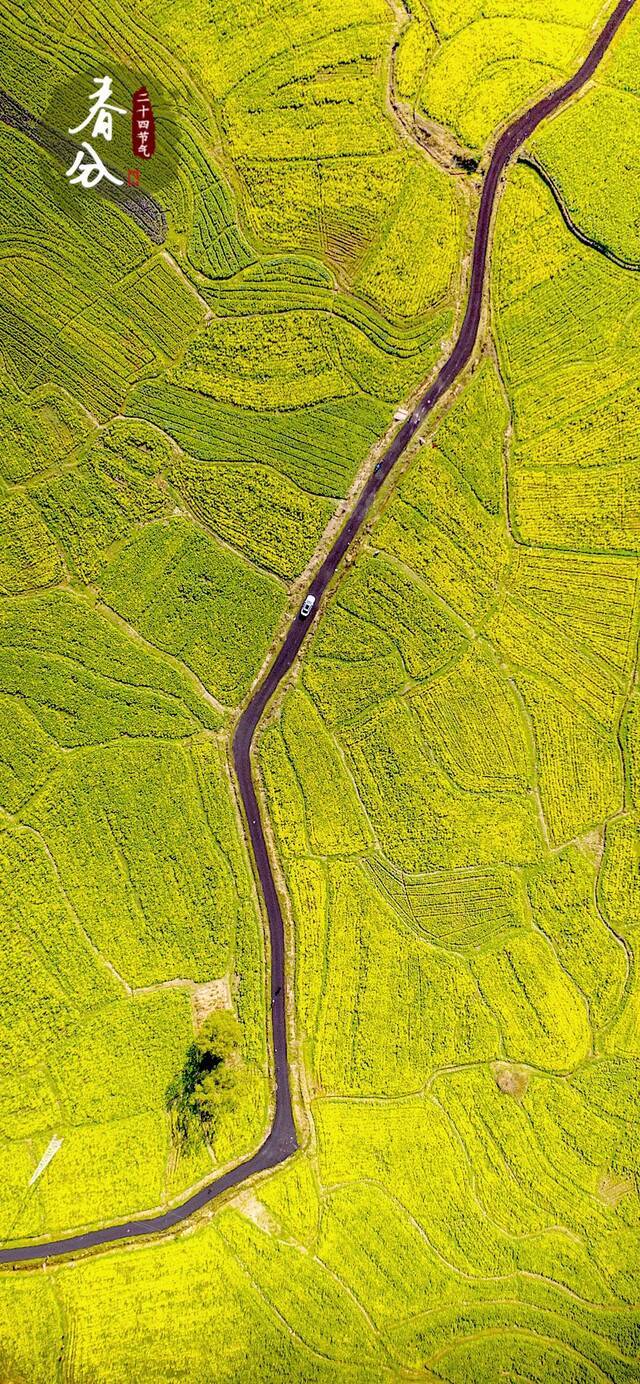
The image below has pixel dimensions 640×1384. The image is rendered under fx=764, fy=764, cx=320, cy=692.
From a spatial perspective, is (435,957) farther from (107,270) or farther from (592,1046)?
(107,270)

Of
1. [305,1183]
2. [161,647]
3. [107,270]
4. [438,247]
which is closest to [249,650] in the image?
[161,647]

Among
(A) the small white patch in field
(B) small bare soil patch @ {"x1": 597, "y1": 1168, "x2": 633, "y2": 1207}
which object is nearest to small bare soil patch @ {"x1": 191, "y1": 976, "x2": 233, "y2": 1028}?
(A) the small white patch in field

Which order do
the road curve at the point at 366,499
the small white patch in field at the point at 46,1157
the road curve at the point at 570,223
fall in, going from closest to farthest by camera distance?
the small white patch in field at the point at 46,1157
the road curve at the point at 366,499
the road curve at the point at 570,223

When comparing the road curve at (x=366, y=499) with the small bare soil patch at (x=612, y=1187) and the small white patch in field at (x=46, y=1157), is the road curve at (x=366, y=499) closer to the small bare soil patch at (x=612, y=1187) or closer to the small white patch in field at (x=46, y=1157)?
the small white patch in field at (x=46, y=1157)

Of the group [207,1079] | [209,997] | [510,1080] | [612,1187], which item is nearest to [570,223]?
[209,997]

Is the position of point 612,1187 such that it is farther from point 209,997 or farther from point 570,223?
point 570,223

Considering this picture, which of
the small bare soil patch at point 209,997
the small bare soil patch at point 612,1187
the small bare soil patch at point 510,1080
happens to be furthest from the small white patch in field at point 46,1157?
the small bare soil patch at point 612,1187

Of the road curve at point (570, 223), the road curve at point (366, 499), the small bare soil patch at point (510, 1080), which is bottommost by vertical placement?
the small bare soil patch at point (510, 1080)
